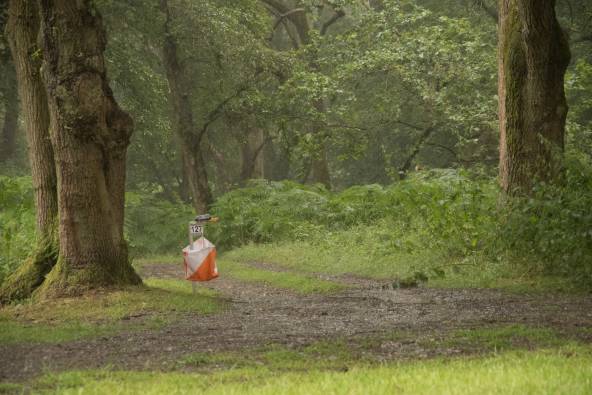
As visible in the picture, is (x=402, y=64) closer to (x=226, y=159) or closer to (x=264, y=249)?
(x=264, y=249)

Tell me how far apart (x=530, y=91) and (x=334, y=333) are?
257 inches

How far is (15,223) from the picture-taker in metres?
18.1

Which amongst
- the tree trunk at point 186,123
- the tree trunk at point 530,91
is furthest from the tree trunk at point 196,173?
the tree trunk at point 530,91

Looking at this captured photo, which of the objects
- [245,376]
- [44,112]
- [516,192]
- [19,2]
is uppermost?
[19,2]

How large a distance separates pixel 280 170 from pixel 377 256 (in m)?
28.4

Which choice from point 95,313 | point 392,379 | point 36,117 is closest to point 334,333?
point 392,379

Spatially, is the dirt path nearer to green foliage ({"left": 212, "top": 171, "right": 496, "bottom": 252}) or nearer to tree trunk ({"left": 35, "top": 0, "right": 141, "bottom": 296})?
tree trunk ({"left": 35, "top": 0, "right": 141, "bottom": 296})

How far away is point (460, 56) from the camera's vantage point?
25.8 m

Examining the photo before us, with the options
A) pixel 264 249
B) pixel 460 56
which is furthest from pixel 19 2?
pixel 460 56

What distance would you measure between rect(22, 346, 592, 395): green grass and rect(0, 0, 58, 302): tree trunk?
661cm

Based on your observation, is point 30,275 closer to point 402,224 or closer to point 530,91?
point 530,91

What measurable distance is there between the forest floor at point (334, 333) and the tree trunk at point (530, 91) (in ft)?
8.18

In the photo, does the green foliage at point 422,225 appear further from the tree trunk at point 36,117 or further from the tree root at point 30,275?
the tree trunk at point 36,117

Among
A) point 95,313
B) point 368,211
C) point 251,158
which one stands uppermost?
point 251,158
